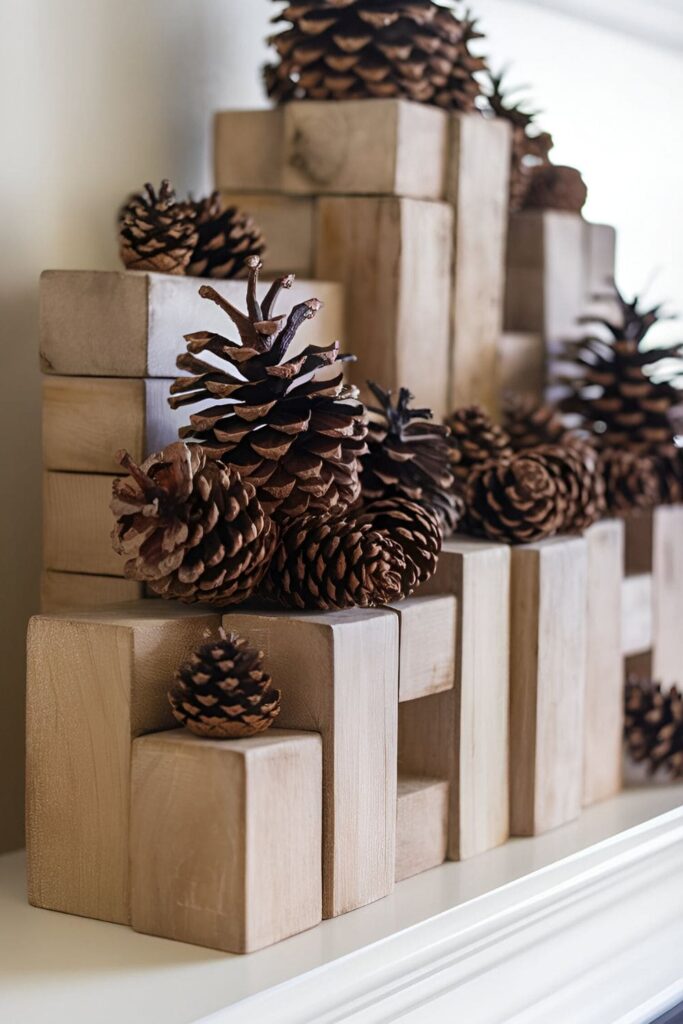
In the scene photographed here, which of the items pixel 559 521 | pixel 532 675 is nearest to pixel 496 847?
pixel 532 675

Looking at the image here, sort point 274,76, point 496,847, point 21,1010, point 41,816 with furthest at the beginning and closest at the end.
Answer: point 274,76, point 496,847, point 41,816, point 21,1010

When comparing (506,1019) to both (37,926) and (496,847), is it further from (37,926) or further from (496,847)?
(37,926)

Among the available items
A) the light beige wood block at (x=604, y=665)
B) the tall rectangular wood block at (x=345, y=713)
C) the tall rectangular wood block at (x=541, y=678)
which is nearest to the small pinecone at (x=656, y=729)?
the light beige wood block at (x=604, y=665)

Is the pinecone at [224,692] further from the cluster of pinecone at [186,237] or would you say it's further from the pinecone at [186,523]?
the cluster of pinecone at [186,237]

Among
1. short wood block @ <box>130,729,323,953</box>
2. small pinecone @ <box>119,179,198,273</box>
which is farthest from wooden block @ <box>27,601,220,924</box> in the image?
small pinecone @ <box>119,179,198,273</box>

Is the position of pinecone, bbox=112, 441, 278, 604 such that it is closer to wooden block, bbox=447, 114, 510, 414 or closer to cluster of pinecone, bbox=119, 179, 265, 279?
cluster of pinecone, bbox=119, 179, 265, 279

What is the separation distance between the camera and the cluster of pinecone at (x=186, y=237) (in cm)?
84

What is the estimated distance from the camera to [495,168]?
3.51 feet

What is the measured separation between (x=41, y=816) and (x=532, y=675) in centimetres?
33

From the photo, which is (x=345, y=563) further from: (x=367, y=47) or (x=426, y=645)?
(x=367, y=47)

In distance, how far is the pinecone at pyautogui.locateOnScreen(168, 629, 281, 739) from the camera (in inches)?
26.8

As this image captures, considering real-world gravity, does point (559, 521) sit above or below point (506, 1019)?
above

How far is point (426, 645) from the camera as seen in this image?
0.81 meters

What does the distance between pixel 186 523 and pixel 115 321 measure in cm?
17
